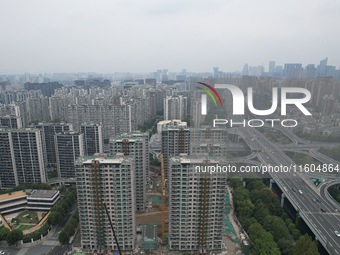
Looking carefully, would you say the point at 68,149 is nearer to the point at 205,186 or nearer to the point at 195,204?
the point at 195,204

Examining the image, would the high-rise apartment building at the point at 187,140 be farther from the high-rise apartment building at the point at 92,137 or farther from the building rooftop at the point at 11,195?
the building rooftop at the point at 11,195

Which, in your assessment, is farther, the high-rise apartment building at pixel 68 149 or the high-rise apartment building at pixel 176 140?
the high-rise apartment building at pixel 68 149

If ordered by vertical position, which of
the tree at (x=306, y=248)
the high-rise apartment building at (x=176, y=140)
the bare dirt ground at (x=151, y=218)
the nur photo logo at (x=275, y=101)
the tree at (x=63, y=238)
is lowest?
the bare dirt ground at (x=151, y=218)

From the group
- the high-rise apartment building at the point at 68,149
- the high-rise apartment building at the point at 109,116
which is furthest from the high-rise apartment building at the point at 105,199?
the high-rise apartment building at the point at 109,116

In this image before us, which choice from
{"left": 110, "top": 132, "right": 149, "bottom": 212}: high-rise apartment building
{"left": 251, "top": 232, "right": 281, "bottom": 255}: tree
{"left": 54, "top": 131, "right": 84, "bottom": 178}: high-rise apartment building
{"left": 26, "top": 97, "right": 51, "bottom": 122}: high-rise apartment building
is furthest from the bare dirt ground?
{"left": 26, "top": 97, "right": 51, "bottom": 122}: high-rise apartment building

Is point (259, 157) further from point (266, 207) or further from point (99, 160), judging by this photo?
point (99, 160)

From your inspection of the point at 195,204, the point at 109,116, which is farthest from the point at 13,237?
the point at 109,116

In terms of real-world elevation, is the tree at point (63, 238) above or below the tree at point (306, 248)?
below
